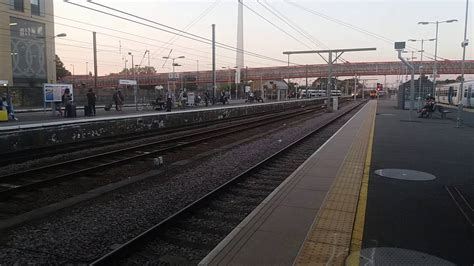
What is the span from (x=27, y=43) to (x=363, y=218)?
169 ft

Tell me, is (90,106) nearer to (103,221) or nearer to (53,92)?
(53,92)

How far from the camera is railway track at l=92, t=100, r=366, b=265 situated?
4.97m

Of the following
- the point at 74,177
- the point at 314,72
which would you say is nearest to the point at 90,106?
the point at 74,177

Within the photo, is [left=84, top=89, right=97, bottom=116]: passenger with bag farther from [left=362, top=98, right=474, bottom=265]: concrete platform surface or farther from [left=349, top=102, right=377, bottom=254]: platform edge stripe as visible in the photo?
[left=349, top=102, right=377, bottom=254]: platform edge stripe

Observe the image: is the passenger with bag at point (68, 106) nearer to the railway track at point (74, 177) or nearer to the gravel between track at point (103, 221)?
the railway track at point (74, 177)

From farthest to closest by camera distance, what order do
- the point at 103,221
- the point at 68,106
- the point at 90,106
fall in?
the point at 90,106 → the point at 68,106 → the point at 103,221

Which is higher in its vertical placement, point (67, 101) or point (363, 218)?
point (67, 101)

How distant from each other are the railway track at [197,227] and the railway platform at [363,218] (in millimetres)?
528

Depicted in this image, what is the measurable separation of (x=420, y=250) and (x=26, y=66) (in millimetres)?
52480

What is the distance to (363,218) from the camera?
5809 millimetres

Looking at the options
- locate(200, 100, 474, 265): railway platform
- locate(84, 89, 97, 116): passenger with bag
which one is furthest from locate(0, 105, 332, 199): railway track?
locate(84, 89, 97, 116): passenger with bag

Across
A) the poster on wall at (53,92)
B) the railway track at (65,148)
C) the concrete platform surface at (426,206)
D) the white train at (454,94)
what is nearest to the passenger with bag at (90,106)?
the poster on wall at (53,92)

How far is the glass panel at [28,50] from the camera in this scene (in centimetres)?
4688

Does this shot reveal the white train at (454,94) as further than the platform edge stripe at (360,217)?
Yes
